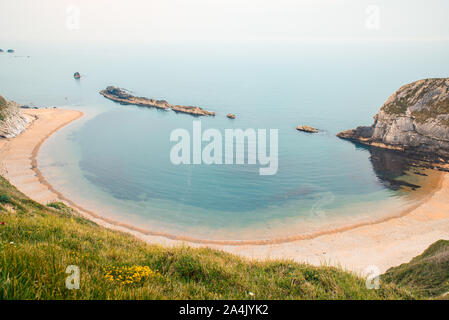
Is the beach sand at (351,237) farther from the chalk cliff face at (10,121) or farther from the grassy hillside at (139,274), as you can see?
the chalk cliff face at (10,121)

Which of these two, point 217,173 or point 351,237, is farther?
point 217,173

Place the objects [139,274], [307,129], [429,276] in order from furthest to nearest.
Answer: [307,129] < [429,276] < [139,274]

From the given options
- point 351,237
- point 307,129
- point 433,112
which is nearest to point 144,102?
point 307,129

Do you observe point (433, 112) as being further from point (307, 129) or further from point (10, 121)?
point (10, 121)

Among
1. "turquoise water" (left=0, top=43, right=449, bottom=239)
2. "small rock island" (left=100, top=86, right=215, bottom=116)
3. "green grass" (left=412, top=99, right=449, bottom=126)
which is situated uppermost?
"small rock island" (left=100, top=86, right=215, bottom=116)

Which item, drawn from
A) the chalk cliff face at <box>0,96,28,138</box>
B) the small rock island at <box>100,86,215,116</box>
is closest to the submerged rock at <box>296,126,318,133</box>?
the small rock island at <box>100,86,215,116</box>

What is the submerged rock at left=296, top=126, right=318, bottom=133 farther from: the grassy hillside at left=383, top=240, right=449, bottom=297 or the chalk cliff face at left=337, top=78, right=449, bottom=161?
the grassy hillside at left=383, top=240, right=449, bottom=297
